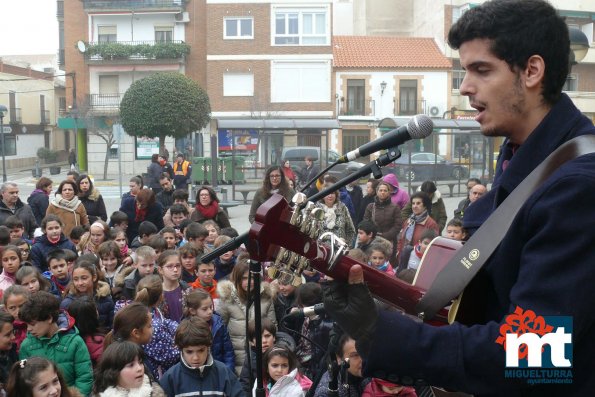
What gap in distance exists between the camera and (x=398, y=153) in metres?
2.88

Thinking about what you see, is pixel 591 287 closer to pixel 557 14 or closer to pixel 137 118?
pixel 557 14

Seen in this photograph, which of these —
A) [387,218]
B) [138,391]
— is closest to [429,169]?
[387,218]

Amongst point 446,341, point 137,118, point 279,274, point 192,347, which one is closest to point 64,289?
point 192,347

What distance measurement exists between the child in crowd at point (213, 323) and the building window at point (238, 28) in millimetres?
31850

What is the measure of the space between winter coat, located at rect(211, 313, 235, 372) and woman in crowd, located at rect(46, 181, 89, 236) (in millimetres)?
5045

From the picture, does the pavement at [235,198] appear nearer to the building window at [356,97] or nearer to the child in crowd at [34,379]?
the child in crowd at [34,379]

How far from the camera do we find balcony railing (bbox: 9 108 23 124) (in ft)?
157

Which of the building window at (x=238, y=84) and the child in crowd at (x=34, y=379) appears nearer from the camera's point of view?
the child in crowd at (x=34, y=379)

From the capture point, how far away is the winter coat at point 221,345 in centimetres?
577

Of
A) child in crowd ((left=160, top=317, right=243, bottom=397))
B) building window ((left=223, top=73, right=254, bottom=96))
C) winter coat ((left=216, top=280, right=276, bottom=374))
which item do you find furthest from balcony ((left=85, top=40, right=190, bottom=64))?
child in crowd ((left=160, top=317, right=243, bottom=397))

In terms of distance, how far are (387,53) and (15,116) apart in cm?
2503

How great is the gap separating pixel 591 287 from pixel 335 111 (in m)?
A: 35.8

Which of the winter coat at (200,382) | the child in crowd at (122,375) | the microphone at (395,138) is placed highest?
the microphone at (395,138)

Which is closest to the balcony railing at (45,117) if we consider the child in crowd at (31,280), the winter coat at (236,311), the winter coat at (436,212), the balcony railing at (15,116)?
the balcony railing at (15,116)
